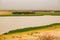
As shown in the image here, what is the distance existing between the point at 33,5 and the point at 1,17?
337 millimetres

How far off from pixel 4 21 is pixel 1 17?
48mm

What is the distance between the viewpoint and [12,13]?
107cm

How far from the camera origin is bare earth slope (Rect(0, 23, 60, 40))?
1035mm

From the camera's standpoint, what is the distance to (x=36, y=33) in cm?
106

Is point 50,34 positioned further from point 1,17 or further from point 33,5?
point 1,17

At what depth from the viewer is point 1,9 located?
1062mm

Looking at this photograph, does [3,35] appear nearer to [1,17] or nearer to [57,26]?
[1,17]

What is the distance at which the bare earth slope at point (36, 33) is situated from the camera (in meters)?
1.04

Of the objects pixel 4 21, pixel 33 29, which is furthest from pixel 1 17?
pixel 33 29

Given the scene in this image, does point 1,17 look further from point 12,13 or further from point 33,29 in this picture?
point 33,29

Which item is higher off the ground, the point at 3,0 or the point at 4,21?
the point at 3,0

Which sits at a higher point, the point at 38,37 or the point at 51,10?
the point at 51,10

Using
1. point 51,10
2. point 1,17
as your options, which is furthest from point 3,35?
point 51,10

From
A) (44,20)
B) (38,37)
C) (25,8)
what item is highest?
(25,8)
